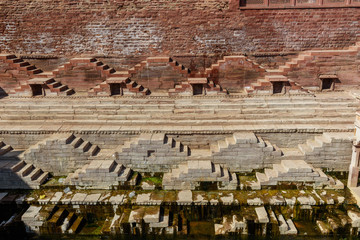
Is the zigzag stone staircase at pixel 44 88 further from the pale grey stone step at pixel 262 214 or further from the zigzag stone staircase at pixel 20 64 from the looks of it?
the pale grey stone step at pixel 262 214

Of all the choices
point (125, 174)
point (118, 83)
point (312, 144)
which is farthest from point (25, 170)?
point (312, 144)

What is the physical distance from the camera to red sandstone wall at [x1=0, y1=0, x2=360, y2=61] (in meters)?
11.5

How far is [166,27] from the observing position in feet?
38.3

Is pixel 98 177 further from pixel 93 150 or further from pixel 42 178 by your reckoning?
pixel 42 178

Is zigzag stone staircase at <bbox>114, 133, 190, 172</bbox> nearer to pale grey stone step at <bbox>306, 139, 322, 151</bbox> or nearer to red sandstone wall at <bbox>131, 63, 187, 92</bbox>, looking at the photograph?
red sandstone wall at <bbox>131, 63, 187, 92</bbox>

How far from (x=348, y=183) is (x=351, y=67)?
204 inches

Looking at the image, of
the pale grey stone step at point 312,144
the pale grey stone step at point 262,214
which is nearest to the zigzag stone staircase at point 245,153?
the pale grey stone step at point 312,144

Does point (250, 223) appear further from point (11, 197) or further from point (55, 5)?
point (55, 5)

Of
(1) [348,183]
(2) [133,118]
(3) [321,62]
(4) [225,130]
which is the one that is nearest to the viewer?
(1) [348,183]

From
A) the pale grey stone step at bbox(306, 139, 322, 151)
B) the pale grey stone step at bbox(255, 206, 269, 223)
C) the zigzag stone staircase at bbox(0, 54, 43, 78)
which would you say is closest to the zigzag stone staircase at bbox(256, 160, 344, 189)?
the pale grey stone step at bbox(306, 139, 322, 151)

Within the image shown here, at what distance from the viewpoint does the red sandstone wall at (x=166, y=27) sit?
11.5m

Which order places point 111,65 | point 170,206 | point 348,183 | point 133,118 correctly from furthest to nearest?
1. point 111,65
2. point 133,118
3. point 348,183
4. point 170,206

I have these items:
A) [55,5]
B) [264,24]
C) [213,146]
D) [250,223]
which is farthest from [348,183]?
[55,5]

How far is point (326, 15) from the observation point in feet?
37.5
